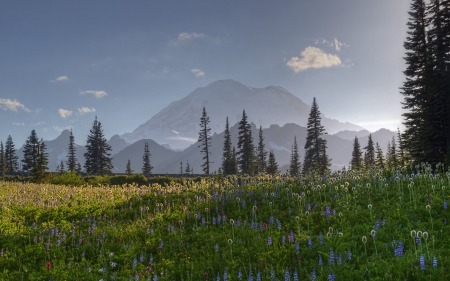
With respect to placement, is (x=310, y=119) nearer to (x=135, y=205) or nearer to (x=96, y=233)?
(x=135, y=205)

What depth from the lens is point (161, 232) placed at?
368 inches

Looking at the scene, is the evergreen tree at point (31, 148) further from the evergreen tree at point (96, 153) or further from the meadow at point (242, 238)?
the meadow at point (242, 238)

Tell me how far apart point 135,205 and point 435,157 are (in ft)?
85.3

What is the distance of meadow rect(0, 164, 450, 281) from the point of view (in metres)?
6.05

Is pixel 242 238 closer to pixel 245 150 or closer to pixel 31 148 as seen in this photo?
pixel 245 150

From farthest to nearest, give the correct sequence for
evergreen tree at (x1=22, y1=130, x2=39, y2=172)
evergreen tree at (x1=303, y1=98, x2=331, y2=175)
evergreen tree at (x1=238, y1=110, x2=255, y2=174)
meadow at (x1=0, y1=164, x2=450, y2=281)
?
evergreen tree at (x1=22, y1=130, x2=39, y2=172) → evergreen tree at (x1=238, y1=110, x2=255, y2=174) → evergreen tree at (x1=303, y1=98, x2=331, y2=175) → meadow at (x1=0, y1=164, x2=450, y2=281)

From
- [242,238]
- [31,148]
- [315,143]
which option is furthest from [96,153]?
[242,238]

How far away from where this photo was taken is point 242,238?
8.32 m

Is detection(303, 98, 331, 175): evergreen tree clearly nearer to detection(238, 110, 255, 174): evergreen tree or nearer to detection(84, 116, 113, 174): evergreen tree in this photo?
detection(238, 110, 255, 174): evergreen tree

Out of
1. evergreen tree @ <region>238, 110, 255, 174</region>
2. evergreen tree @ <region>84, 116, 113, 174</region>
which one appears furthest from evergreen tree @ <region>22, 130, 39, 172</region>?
evergreen tree @ <region>238, 110, 255, 174</region>

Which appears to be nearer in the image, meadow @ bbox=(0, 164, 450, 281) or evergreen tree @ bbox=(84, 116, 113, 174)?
meadow @ bbox=(0, 164, 450, 281)

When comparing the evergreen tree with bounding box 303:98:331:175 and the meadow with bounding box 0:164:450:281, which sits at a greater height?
the evergreen tree with bounding box 303:98:331:175

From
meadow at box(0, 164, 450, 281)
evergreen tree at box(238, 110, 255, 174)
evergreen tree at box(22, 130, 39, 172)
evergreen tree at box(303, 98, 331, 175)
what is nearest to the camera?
meadow at box(0, 164, 450, 281)

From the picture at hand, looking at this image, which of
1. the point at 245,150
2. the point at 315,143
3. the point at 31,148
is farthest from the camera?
the point at 31,148
